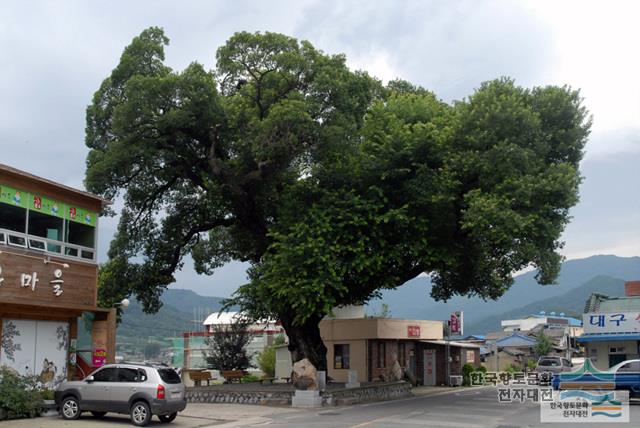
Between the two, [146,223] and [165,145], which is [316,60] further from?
[146,223]

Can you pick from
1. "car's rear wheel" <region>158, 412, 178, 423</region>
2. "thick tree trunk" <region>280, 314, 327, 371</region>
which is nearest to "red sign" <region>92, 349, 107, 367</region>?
"car's rear wheel" <region>158, 412, 178, 423</region>

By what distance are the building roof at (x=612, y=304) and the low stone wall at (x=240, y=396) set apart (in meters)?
20.2

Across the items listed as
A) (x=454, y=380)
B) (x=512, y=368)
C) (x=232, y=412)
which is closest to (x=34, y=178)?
(x=232, y=412)

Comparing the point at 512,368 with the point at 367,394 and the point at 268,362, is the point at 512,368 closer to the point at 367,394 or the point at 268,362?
the point at 268,362

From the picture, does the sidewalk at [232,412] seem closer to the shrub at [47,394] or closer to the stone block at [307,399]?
the stone block at [307,399]

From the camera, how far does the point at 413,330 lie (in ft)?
128

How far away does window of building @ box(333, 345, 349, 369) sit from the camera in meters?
37.2

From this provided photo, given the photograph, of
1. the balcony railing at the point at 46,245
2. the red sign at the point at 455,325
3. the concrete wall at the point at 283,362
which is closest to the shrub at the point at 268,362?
the concrete wall at the point at 283,362

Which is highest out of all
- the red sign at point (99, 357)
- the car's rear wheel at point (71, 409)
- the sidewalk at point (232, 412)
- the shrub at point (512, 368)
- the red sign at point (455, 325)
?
the red sign at point (455, 325)

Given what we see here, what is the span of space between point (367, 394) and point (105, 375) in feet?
39.5

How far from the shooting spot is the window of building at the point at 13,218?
20.8 meters

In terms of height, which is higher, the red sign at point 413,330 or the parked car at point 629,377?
the red sign at point 413,330

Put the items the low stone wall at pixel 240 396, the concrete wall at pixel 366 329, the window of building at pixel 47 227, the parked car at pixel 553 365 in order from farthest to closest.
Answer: the parked car at pixel 553 365
the concrete wall at pixel 366 329
the low stone wall at pixel 240 396
the window of building at pixel 47 227

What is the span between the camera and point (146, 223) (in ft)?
110
